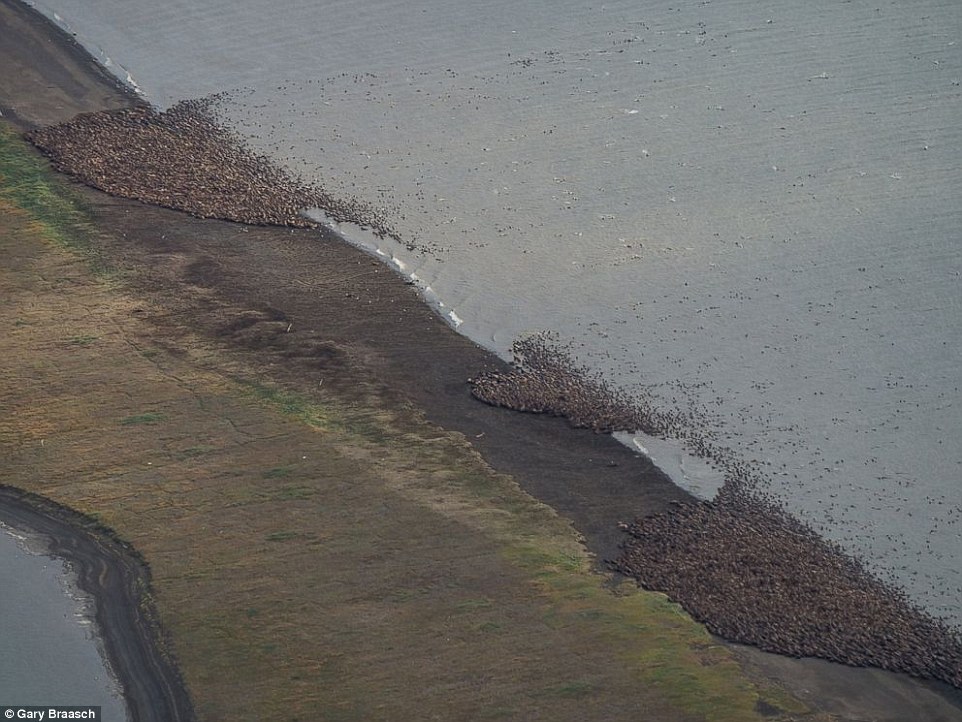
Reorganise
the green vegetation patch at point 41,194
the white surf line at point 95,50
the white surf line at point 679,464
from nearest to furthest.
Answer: the white surf line at point 679,464 < the green vegetation patch at point 41,194 < the white surf line at point 95,50

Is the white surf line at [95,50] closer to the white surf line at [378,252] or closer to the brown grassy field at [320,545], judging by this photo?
the white surf line at [378,252]

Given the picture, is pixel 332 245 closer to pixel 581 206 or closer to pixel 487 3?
pixel 581 206

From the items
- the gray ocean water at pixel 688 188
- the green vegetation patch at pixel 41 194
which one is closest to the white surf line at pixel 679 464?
the gray ocean water at pixel 688 188

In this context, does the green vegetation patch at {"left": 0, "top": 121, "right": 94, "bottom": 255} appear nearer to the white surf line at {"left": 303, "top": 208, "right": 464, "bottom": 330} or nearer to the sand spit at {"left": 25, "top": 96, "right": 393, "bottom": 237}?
the sand spit at {"left": 25, "top": 96, "right": 393, "bottom": 237}

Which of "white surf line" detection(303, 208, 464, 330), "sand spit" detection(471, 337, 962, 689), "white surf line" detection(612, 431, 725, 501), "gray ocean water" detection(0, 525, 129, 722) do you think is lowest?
"gray ocean water" detection(0, 525, 129, 722)

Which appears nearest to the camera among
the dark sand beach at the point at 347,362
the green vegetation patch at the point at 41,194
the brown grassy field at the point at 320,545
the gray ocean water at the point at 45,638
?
the brown grassy field at the point at 320,545

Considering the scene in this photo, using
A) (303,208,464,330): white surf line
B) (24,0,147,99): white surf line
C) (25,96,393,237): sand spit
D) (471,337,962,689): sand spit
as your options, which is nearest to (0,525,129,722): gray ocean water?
(471,337,962,689): sand spit

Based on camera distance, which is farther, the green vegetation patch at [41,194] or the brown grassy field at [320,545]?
the green vegetation patch at [41,194]

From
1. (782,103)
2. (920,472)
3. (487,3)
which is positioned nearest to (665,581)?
(920,472)
